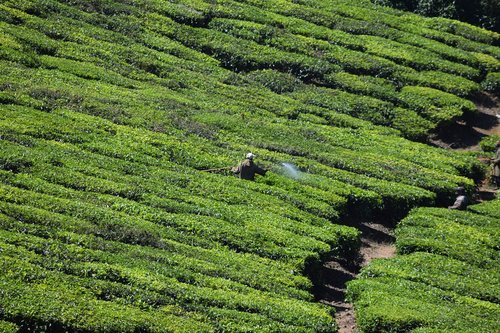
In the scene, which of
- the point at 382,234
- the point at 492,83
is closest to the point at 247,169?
the point at 382,234

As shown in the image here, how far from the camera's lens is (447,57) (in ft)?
171

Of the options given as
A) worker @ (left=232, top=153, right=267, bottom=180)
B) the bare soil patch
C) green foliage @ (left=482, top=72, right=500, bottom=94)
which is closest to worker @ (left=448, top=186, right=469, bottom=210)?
the bare soil patch

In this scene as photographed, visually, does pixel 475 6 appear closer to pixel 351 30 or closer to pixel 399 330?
pixel 351 30

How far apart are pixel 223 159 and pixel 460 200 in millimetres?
10535

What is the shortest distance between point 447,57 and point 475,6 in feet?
22.5

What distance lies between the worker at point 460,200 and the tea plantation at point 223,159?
57cm

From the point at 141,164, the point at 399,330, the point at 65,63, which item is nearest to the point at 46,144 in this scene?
the point at 141,164

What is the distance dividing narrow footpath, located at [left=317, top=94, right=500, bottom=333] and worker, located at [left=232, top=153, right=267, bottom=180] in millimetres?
4998

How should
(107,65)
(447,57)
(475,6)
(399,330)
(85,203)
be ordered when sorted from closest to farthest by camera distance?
(399,330)
(85,203)
(107,65)
(447,57)
(475,6)

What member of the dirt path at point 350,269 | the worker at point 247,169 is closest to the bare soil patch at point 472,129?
the dirt path at point 350,269

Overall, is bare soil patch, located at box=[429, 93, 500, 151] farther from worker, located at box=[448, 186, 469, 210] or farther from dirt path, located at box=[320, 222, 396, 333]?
dirt path, located at box=[320, 222, 396, 333]

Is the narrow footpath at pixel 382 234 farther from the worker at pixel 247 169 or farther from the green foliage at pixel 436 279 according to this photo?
the worker at pixel 247 169

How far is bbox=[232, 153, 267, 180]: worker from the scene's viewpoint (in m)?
37.8

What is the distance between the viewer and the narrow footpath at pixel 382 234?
3278cm
